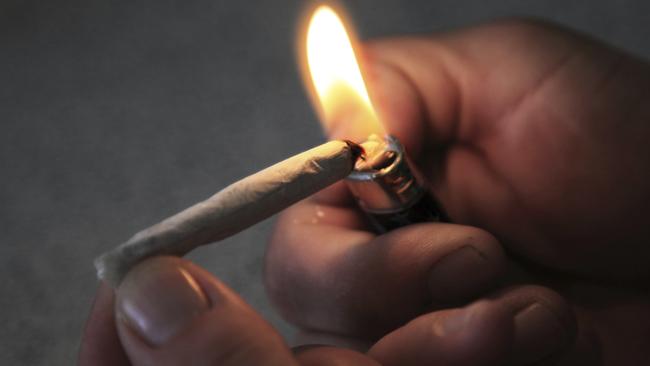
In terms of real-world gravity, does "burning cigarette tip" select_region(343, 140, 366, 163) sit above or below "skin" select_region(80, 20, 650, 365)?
above

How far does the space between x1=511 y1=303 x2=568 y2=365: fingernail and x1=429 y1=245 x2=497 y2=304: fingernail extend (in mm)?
27

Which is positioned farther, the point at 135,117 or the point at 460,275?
the point at 135,117

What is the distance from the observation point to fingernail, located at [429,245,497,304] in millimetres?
374

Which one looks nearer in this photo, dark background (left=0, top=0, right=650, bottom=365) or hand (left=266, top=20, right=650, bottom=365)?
hand (left=266, top=20, right=650, bottom=365)

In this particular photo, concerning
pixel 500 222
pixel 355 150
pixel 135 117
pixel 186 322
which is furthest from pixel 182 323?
pixel 135 117

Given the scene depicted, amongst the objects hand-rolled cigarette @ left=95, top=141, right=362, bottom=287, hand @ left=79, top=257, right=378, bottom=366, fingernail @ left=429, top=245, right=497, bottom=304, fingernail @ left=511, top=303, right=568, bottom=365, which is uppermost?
hand-rolled cigarette @ left=95, top=141, right=362, bottom=287

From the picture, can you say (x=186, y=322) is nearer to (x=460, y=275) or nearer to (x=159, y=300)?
(x=159, y=300)

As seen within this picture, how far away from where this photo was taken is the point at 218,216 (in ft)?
0.85

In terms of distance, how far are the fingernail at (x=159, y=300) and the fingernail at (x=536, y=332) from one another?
0.60ft

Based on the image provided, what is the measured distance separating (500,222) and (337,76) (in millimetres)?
181

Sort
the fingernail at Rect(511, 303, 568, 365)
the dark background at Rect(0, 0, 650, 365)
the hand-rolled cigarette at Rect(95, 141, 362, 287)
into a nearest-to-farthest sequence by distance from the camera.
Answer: the hand-rolled cigarette at Rect(95, 141, 362, 287)
the fingernail at Rect(511, 303, 568, 365)
the dark background at Rect(0, 0, 650, 365)

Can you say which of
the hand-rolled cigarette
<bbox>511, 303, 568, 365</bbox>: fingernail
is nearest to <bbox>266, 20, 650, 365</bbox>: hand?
<bbox>511, 303, 568, 365</bbox>: fingernail

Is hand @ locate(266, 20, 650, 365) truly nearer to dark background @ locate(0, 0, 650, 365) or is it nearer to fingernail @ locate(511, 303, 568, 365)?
fingernail @ locate(511, 303, 568, 365)

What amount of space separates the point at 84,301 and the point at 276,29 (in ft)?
1.15
